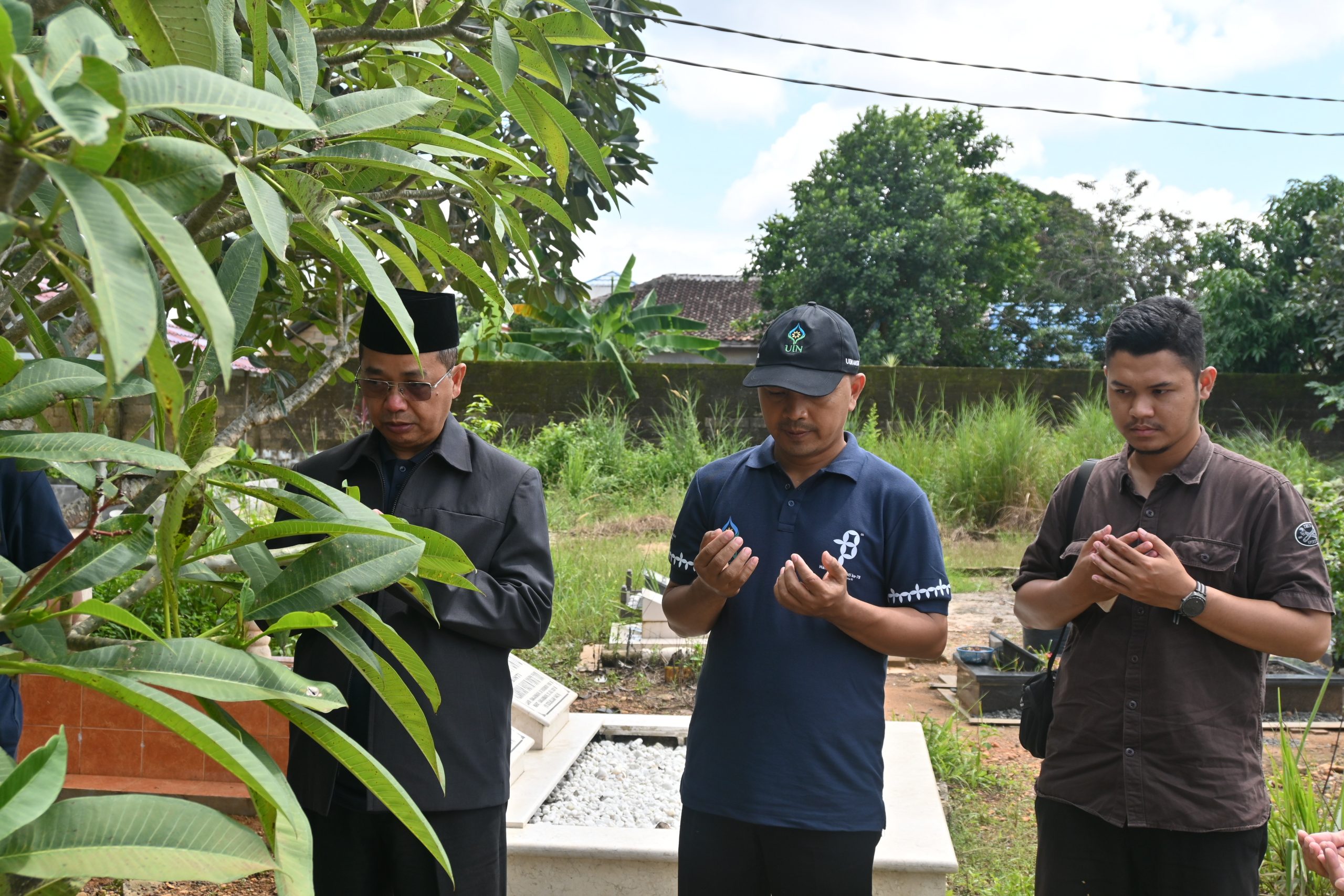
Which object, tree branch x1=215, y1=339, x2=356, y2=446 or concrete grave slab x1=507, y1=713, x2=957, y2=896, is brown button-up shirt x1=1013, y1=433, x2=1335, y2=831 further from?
tree branch x1=215, y1=339, x2=356, y2=446

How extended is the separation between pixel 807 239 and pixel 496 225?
883 inches

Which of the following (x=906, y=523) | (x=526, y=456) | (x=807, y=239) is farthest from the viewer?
(x=807, y=239)

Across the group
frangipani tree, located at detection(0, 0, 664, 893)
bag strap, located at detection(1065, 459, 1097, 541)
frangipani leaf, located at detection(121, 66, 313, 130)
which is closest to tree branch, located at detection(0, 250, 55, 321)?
frangipani tree, located at detection(0, 0, 664, 893)

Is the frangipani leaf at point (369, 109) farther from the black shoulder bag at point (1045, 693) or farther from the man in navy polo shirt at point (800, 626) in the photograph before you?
the black shoulder bag at point (1045, 693)

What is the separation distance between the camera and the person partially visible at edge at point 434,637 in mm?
2213

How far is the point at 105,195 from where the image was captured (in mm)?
644

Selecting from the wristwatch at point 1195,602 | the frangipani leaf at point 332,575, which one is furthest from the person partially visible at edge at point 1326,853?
the frangipani leaf at point 332,575

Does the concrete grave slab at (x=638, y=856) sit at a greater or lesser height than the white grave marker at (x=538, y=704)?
lesser

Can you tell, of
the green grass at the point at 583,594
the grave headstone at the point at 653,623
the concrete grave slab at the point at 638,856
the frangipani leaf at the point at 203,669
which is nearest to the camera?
the frangipani leaf at the point at 203,669

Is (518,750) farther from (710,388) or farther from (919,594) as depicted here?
(710,388)

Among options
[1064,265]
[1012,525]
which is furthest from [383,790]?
[1064,265]

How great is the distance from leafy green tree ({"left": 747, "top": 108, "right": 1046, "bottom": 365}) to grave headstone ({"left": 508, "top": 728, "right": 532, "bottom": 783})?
61.0 ft

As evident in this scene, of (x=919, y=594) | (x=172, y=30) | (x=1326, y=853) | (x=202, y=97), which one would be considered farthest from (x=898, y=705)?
(x=202, y=97)

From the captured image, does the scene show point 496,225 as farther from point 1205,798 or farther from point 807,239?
point 807,239
